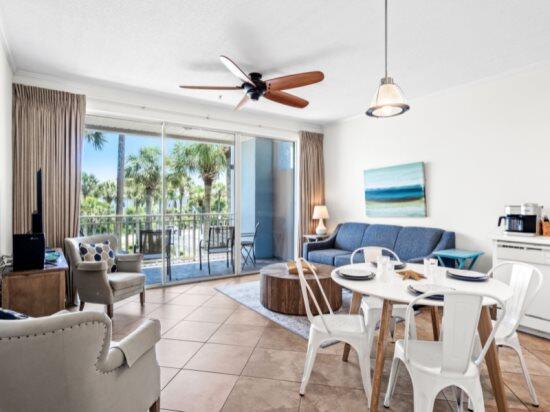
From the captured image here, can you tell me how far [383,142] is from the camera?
5.03 metres

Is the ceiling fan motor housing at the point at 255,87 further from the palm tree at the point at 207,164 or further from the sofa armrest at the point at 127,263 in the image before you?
the sofa armrest at the point at 127,263

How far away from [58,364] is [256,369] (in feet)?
5.00

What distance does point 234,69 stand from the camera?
2715 millimetres

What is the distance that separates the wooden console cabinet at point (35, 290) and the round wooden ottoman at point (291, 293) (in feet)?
6.43

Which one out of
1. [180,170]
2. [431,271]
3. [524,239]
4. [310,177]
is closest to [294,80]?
[431,271]

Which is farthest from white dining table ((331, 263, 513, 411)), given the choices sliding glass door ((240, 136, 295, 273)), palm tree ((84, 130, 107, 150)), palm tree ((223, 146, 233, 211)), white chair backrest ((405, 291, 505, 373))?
palm tree ((84, 130, 107, 150))

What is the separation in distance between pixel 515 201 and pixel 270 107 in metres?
3.46

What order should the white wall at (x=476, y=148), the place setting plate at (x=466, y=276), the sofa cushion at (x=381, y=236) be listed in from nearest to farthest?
the place setting plate at (x=466, y=276)
the white wall at (x=476, y=148)
the sofa cushion at (x=381, y=236)

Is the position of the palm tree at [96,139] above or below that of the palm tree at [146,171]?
above

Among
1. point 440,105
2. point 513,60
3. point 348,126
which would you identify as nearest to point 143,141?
point 348,126

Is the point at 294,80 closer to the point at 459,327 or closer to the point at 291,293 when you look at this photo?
the point at 291,293

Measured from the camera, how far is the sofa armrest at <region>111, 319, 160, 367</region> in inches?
55.2

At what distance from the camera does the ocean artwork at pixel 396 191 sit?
446 centimetres

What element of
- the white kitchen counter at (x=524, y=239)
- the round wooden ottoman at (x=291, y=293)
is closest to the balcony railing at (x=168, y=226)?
the round wooden ottoman at (x=291, y=293)
